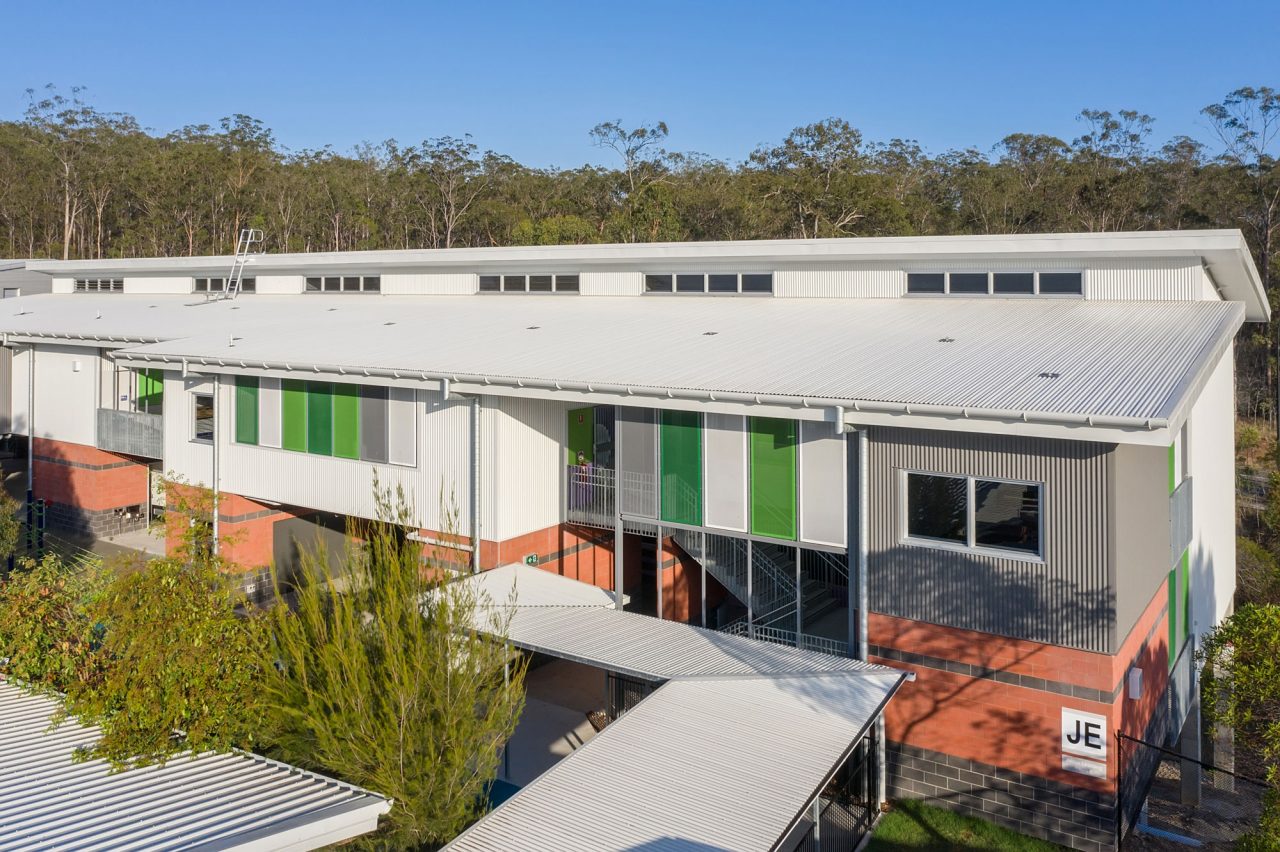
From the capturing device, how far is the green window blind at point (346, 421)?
1677 cm

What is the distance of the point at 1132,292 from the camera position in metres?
14.8

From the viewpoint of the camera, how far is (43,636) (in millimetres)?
10695

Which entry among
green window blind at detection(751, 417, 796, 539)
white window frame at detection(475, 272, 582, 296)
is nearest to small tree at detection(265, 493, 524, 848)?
green window blind at detection(751, 417, 796, 539)

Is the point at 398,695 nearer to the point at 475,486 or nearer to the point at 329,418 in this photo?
the point at 475,486

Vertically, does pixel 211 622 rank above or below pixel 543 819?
above

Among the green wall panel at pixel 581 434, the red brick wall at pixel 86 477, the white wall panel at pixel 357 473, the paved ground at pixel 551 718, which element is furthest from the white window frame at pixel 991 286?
the red brick wall at pixel 86 477

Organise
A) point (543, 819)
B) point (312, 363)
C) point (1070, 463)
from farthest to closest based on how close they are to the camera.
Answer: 1. point (312, 363)
2. point (1070, 463)
3. point (543, 819)

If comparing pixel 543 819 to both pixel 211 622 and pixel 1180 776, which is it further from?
pixel 1180 776

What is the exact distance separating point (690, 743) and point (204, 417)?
14.7m

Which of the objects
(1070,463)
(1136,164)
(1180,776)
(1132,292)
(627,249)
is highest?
(1136,164)

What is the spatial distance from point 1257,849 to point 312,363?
47.2ft

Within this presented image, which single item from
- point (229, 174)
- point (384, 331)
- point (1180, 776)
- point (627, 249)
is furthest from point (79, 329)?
point (229, 174)

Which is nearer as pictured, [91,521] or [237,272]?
[91,521]

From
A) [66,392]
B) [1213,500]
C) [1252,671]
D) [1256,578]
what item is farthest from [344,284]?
[1256,578]
